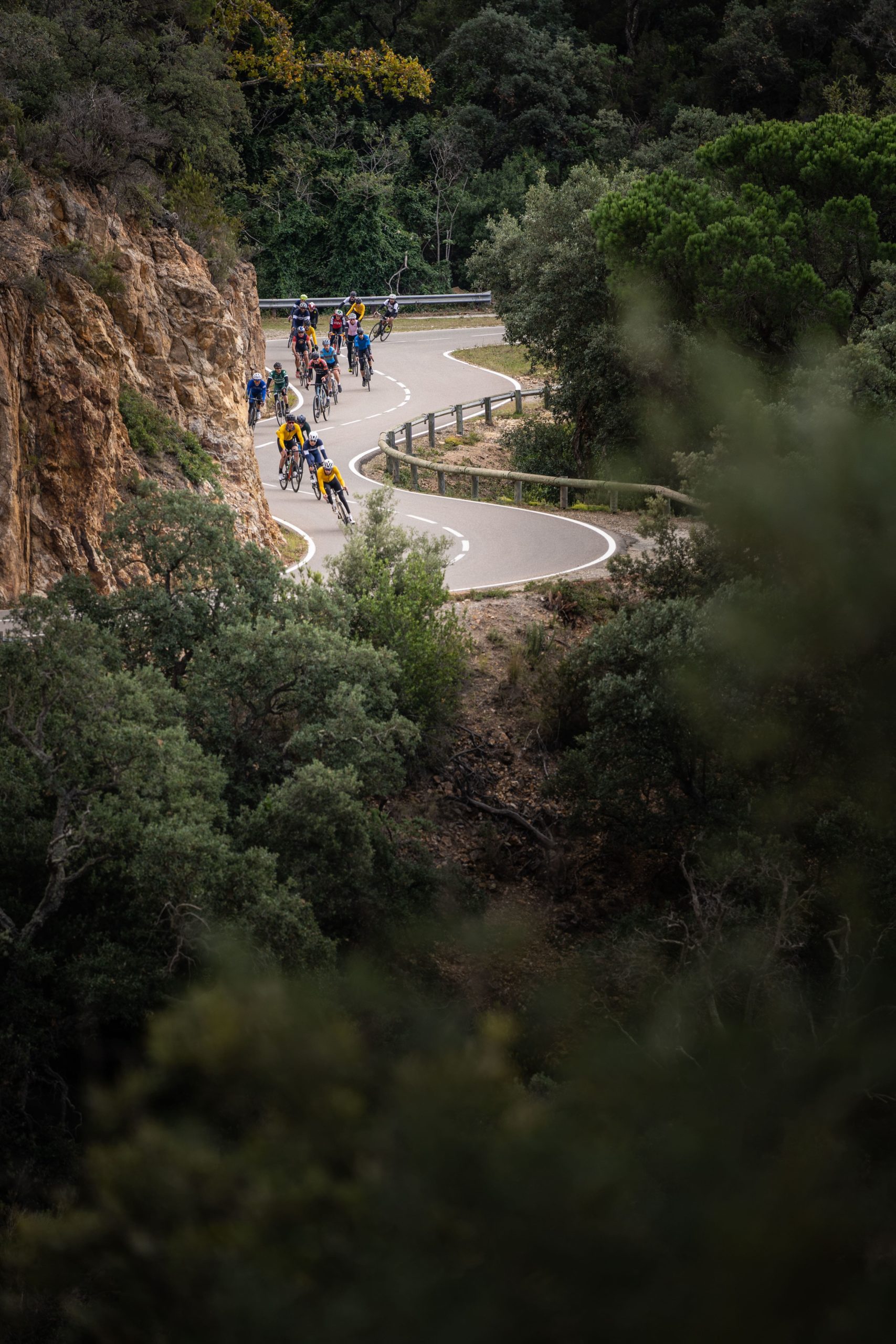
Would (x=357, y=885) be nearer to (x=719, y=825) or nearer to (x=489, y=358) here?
(x=719, y=825)

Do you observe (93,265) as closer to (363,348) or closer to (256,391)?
(256,391)

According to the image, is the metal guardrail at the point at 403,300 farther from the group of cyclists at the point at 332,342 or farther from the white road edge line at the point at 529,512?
the white road edge line at the point at 529,512

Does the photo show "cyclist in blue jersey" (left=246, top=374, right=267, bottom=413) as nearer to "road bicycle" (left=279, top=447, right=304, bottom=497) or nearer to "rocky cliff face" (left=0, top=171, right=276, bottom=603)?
"road bicycle" (left=279, top=447, right=304, bottom=497)

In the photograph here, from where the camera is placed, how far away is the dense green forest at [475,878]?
187 inches

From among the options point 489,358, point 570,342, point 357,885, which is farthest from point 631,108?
point 357,885

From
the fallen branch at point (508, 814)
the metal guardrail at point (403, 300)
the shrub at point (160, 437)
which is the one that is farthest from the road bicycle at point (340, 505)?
the metal guardrail at point (403, 300)

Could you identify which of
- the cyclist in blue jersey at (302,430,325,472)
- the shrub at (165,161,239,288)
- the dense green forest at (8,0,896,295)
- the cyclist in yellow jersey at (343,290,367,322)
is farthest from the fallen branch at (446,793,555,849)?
the dense green forest at (8,0,896,295)

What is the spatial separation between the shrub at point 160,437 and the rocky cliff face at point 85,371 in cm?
26

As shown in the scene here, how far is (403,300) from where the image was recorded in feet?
164

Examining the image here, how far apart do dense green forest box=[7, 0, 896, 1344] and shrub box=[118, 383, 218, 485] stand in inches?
116

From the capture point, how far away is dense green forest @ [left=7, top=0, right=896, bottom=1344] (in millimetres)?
4754

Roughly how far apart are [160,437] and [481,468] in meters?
11.9

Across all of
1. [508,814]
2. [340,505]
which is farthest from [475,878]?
[340,505]

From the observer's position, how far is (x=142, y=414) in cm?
1809
